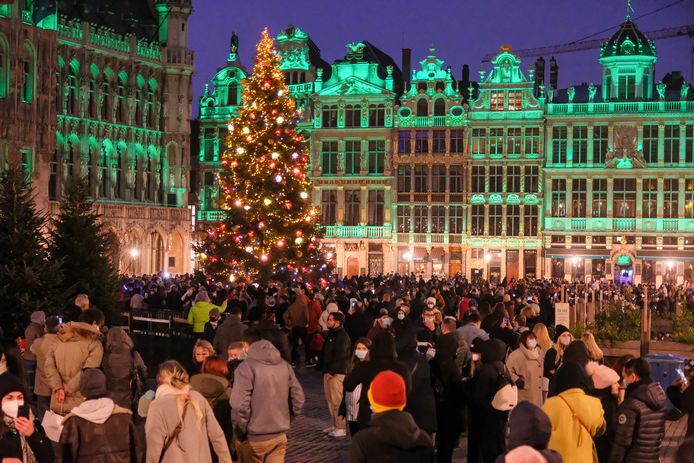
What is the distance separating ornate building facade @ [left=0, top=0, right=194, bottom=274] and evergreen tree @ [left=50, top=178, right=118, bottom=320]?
2185cm

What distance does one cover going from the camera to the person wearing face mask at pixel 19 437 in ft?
23.3

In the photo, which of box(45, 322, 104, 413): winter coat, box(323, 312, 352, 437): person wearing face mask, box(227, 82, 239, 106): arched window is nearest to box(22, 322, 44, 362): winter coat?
box(45, 322, 104, 413): winter coat

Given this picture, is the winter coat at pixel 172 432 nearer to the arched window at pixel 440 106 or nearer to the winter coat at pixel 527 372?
the winter coat at pixel 527 372

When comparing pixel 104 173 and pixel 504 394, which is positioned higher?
pixel 104 173

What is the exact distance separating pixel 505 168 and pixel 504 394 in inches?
1661

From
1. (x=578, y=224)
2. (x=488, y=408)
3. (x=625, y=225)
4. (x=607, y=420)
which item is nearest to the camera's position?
(x=607, y=420)

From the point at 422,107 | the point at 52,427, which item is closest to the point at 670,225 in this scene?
the point at 422,107

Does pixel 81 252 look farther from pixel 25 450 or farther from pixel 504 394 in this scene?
pixel 25 450

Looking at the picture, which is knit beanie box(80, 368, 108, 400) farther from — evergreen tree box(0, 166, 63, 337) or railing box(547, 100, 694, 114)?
railing box(547, 100, 694, 114)

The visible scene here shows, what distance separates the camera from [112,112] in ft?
162

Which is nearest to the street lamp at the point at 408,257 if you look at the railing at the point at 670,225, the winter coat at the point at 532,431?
the railing at the point at 670,225

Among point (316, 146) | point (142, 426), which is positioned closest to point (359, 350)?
point (142, 426)

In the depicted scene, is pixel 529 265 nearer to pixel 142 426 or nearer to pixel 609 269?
pixel 609 269

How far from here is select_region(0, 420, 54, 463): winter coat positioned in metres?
7.11
